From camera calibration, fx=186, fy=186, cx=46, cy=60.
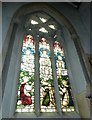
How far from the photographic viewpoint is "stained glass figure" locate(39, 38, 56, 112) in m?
3.95

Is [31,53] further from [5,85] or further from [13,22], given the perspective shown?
[5,85]

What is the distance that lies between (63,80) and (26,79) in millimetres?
892

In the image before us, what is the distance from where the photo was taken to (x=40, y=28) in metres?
5.17

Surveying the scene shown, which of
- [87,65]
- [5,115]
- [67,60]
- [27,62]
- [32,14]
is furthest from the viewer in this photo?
[32,14]

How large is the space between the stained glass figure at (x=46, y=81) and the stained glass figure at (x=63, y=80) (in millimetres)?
206

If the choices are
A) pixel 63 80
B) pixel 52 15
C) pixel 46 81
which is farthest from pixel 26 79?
pixel 52 15

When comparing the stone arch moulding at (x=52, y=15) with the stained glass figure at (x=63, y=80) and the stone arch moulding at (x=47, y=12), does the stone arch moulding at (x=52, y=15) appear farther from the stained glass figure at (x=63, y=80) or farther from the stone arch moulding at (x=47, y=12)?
the stained glass figure at (x=63, y=80)

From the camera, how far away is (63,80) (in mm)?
4422

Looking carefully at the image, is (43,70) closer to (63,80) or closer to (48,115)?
(63,80)

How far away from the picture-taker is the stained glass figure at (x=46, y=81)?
395 centimetres

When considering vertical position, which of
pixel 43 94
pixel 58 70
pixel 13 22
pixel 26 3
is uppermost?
pixel 26 3

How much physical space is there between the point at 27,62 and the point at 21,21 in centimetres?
113

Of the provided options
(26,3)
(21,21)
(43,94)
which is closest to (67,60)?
(43,94)

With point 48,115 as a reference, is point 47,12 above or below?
above
